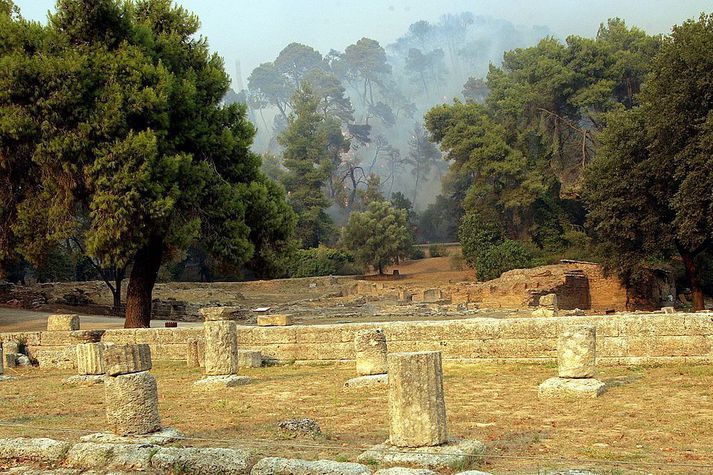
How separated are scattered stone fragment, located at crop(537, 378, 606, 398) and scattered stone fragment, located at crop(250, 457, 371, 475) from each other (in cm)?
560

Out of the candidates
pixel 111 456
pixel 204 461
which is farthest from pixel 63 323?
pixel 204 461

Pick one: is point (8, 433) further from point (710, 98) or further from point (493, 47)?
point (493, 47)

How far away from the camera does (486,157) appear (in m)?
A: 52.7

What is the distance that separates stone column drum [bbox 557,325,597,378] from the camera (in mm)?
11750

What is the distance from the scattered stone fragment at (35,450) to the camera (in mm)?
8141

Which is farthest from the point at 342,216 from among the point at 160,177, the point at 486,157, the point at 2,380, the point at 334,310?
the point at 2,380

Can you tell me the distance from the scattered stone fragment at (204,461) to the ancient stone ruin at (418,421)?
1221mm

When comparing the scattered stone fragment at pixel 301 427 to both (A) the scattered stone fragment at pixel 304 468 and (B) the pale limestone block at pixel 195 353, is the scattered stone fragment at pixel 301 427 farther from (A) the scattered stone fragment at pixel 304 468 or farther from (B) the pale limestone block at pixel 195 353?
(B) the pale limestone block at pixel 195 353

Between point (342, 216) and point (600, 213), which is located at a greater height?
point (342, 216)

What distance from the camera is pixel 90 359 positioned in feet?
53.4

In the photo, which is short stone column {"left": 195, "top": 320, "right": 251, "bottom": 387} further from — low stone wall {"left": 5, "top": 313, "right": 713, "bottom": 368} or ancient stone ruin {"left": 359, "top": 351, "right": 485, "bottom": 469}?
ancient stone ruin {"left": 359, "top": 351, "right": 485, "bottom": 469}

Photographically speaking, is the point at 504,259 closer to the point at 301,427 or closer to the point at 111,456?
the point at 301,427

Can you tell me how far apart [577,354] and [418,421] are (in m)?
4.83

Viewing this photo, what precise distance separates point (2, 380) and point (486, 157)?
40.4 metres
